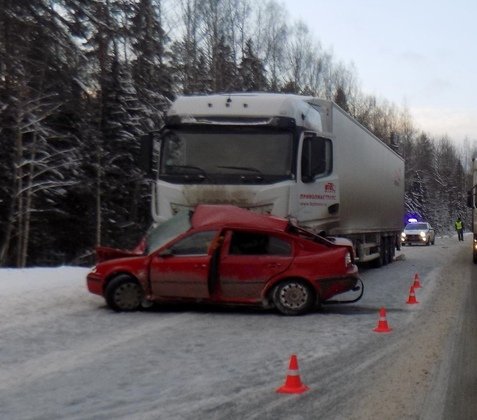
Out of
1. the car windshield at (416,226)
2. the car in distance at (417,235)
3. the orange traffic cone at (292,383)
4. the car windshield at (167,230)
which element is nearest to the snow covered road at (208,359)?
the orange traffic cone at (292,383)

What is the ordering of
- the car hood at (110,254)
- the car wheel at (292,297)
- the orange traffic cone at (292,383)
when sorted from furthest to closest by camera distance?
the car hood at (110,254) → the car wheel at (292,297) → the orange traffic cone at (292,383)

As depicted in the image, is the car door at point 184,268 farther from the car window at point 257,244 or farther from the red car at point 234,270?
the car window at point 257,244

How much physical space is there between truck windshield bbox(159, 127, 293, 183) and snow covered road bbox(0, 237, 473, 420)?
2.41m

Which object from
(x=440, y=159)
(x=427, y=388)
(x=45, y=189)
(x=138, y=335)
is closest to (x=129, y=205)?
(x=45, y=189)

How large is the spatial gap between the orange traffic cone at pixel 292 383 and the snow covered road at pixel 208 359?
106 mm

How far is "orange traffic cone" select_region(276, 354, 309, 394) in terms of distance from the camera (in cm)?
609

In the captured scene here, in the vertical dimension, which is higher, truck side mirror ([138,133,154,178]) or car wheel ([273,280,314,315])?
truck side mirror ([138,133,154,178])

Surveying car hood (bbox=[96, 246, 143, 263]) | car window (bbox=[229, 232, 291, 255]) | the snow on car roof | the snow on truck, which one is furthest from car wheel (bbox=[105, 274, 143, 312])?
the snow on truck

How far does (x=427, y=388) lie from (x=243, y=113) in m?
7.06

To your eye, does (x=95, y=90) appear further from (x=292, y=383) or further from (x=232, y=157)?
(x=292, y=383)

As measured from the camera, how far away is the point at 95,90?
18.6 meters

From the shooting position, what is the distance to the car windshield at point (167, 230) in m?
10.9

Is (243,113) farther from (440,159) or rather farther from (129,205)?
(440,159)

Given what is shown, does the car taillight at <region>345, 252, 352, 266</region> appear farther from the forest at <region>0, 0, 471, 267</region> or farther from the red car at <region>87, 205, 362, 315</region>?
the forest at <region>0, 0, 471, 267</region>
